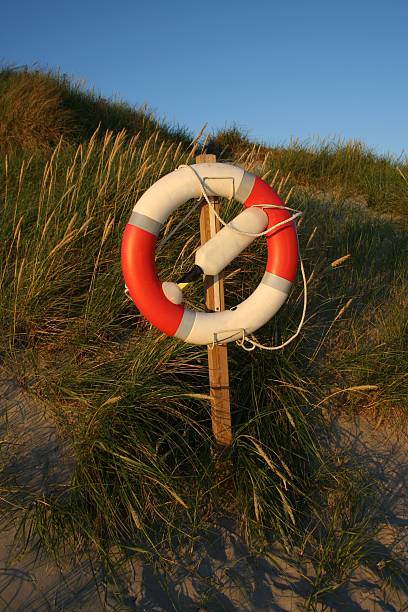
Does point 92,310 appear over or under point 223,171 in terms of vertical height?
under

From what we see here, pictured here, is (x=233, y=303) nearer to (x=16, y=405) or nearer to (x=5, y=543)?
(x=16, y=405)

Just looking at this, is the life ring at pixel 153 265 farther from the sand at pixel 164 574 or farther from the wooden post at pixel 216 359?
the sand at pixel 164 574

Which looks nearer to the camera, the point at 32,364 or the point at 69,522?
the point at 69,522

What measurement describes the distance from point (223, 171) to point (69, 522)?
1551mm

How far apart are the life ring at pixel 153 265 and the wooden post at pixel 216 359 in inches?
2.9

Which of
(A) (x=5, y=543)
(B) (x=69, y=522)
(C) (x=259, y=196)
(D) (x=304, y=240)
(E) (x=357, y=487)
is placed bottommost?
(A) (x=5, y=543)

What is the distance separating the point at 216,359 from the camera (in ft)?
7.64

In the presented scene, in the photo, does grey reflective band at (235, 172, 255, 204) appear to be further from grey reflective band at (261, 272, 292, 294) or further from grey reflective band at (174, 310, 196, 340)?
grey reflective band at (174, 310, 196, 340)

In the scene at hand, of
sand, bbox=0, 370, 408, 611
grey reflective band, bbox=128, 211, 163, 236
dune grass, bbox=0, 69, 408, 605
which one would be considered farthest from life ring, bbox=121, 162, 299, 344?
sand, bbox=0, 370, 408, 611

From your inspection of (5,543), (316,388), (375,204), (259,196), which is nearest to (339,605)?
(316,388)

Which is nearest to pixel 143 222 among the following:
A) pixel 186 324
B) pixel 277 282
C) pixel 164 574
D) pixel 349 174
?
pixel 186 324

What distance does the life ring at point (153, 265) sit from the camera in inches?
86.4

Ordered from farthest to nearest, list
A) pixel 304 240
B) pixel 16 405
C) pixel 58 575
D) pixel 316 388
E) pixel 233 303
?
pixel 304 240 → pixel 233 303 → pixel 316 388 → pixel 16 405 → pixel 58 575

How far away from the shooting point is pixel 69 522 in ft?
6.60
